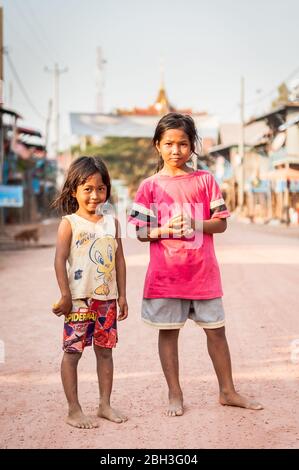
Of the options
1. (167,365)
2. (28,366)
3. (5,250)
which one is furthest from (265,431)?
(5,250)

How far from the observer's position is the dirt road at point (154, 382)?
314 cm

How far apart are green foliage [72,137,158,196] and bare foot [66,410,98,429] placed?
185ft

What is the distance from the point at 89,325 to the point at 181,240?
0.66 metres

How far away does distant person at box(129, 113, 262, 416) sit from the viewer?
138 inches

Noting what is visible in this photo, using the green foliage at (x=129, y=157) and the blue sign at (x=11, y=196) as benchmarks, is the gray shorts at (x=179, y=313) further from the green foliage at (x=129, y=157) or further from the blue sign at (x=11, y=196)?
the green foliage at (x=129, y=157)

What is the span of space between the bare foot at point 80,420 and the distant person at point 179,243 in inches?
16.8

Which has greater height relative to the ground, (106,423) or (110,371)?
(110,371)

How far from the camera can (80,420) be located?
10.9 feet

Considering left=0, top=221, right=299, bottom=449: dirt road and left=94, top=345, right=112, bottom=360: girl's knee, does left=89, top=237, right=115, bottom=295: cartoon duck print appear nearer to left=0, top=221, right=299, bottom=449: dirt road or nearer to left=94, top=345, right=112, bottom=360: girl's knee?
left=94, top=345, right=112, bottom=360: girl's knee

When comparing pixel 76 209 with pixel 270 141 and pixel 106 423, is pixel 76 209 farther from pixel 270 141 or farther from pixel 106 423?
pixel 270 141

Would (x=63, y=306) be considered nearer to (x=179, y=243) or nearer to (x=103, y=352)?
(x=103, y=352)

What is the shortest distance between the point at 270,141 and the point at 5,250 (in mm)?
24762

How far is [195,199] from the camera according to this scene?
3549 millimetres

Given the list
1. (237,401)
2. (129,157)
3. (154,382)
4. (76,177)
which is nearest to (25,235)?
(154,382)
